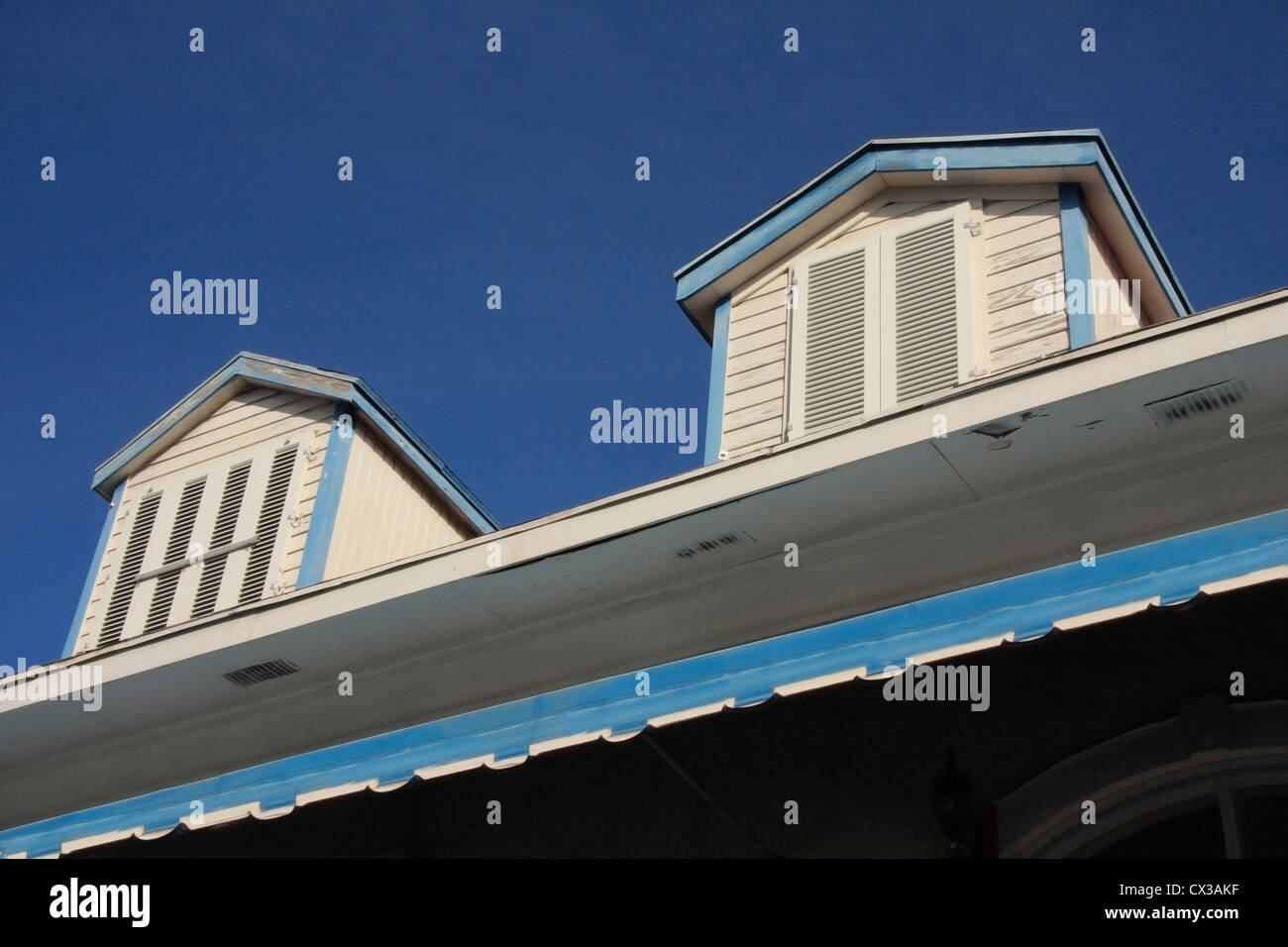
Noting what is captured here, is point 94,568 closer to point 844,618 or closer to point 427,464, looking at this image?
point 427,464

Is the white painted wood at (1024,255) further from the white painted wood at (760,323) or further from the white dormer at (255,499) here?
the white dormer at (255,499)

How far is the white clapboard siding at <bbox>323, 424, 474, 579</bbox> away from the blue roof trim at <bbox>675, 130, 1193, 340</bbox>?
91.6 inches

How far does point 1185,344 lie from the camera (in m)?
5.03

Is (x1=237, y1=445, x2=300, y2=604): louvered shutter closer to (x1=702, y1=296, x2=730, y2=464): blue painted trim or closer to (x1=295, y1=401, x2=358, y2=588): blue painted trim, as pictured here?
(x1=295, y1=401, x2=358, y2=588): blue painted trim

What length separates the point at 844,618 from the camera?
6.02 meters

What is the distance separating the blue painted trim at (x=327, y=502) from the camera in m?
8.59

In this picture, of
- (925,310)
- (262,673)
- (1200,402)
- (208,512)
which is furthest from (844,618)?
(208,512)

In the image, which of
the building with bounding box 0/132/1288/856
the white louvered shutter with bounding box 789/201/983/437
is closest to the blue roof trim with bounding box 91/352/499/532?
the building with bounding box 0/132/1288/856

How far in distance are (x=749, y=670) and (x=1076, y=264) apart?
307cm

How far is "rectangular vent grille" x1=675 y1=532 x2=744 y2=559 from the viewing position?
6.13 meters

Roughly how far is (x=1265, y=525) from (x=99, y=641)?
22.8 ft
